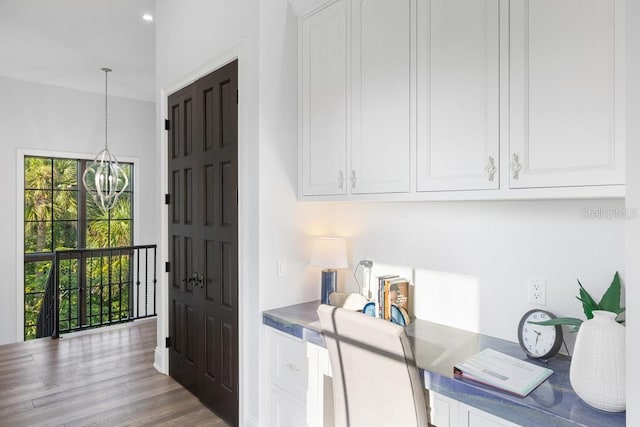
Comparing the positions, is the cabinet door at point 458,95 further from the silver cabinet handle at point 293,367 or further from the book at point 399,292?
the silver cabinet handle at point 293,367

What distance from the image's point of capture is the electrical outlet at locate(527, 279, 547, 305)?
1721 millimetres

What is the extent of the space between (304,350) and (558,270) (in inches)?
48.0

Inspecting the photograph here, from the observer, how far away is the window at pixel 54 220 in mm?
5289

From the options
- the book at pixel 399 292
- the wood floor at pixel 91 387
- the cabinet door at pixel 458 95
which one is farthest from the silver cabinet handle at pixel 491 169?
the wood floor at pixel 91 387

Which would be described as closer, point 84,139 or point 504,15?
point 504,15

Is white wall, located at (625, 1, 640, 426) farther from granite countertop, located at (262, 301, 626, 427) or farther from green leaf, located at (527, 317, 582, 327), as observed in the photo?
green leaf, located at (527, 317, 582, 327)

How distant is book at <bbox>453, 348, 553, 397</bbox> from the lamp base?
101 centimetres

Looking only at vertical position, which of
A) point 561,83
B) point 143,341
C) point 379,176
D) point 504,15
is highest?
point 504,15

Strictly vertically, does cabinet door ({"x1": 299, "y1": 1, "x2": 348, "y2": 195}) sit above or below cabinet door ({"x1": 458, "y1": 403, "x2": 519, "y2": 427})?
above

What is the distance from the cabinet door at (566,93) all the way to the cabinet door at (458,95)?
0.08 meters

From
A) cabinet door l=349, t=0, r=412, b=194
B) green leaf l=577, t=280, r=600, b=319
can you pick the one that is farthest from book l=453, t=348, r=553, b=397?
cabinet door l=349, t=0, r=412, b=194

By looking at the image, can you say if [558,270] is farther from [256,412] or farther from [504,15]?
[256,412]

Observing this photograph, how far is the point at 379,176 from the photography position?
2031mm

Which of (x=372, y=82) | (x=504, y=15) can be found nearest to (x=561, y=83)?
(x=504, y=15)
